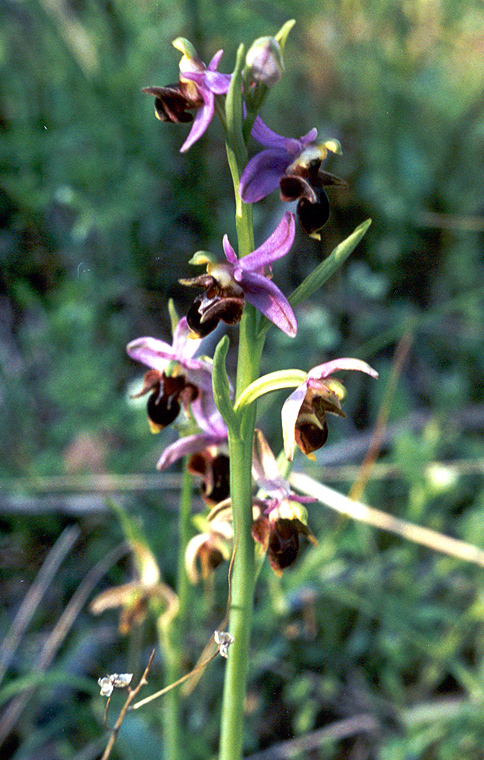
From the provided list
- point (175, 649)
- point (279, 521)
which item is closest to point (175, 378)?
point (279, 521)

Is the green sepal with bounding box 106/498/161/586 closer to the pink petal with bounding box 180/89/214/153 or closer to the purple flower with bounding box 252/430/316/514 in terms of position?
the purple flower with bounding box 252/430/316/514

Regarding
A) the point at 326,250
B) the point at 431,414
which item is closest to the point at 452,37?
the point at 326,250

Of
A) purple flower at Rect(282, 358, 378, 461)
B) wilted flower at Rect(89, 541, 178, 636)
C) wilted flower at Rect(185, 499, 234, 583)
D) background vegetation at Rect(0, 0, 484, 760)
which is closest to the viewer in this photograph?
purple flower at Rect(282, 358, 378, 461)

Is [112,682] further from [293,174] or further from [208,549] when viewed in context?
[293,174]

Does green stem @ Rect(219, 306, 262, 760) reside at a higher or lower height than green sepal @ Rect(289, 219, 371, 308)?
lower

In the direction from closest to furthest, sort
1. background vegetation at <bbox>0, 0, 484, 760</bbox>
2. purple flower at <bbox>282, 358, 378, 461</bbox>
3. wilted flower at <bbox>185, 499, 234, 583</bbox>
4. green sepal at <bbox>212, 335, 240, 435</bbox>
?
green sepal at <bbox>212, 335, 240, 435</bbox> < purple flower at <bbox>282, 358, 378, 461</bbox> < wilted flower at <bbox>185, 499, 234, 583</bbox> < background vegetation at <bbox>0, 0, 484, 760</bbox>

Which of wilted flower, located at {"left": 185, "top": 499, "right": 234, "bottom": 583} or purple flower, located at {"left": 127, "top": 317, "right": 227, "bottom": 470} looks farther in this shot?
wilted flower, located at {"left": 185, "top": 499, "right": 234, "bottom": 583}

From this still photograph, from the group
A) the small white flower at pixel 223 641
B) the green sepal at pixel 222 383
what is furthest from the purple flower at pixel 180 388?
the small white flower at pixel 223 641

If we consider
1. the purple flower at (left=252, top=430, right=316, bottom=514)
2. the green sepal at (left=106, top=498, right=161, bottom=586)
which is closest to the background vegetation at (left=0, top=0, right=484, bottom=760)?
the green sepal at (left=106, top=498, right=161, bottom=586)

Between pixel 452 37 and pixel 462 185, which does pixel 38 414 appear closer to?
pixel 462 185
